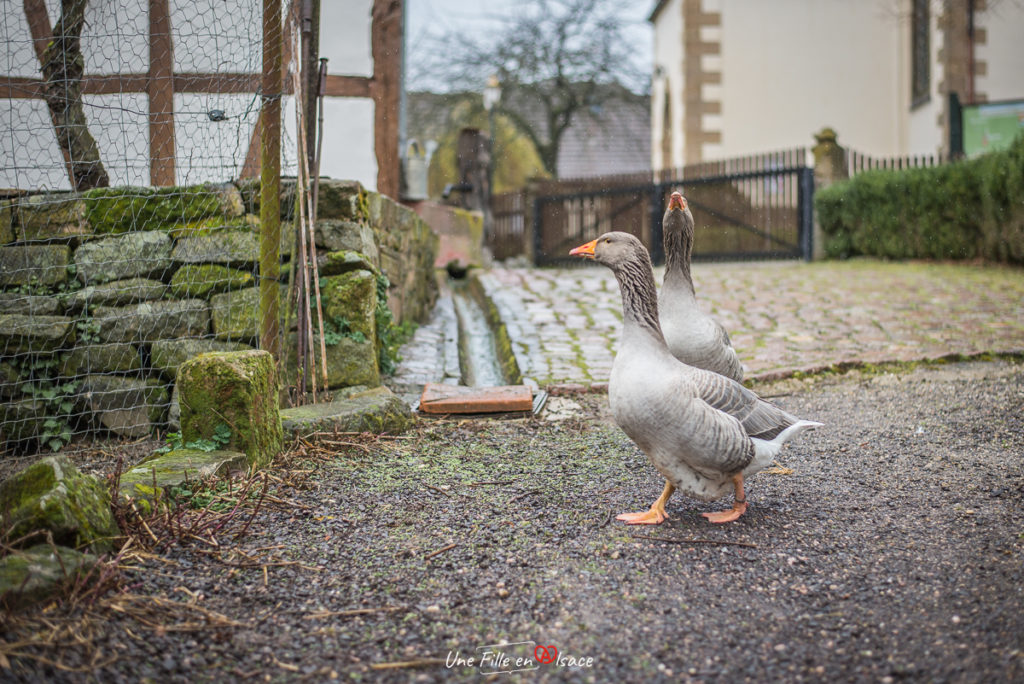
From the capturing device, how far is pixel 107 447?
5.23 metres

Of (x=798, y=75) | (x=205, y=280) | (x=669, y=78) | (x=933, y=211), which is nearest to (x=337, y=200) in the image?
(x=205, y=280)

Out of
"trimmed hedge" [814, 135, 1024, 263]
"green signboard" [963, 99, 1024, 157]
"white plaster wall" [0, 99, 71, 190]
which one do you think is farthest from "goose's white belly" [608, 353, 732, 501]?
"green signboard" [963, 99, 1024, 157]

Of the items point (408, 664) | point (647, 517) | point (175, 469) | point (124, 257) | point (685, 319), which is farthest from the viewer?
point (124, 257)

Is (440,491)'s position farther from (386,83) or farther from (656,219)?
(656,219)

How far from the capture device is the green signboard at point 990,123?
14734mm

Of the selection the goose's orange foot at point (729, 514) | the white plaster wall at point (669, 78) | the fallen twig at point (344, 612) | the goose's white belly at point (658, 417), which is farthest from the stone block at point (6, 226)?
the white plaster wall at point (669, 78)

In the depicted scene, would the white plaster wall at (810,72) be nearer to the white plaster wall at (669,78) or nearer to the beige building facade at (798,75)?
the beige building facade at (798,75)

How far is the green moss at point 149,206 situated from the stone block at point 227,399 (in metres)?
2.07

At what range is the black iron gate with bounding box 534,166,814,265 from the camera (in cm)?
1572

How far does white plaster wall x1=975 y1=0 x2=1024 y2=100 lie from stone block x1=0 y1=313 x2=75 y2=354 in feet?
59.1

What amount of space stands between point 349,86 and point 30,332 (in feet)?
14.5

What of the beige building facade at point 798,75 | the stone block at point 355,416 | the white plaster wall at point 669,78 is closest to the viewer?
the stone block at point 355,416

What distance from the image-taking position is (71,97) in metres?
5.41

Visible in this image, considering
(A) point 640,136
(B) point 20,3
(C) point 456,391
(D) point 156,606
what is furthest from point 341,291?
(A) point 640,136
